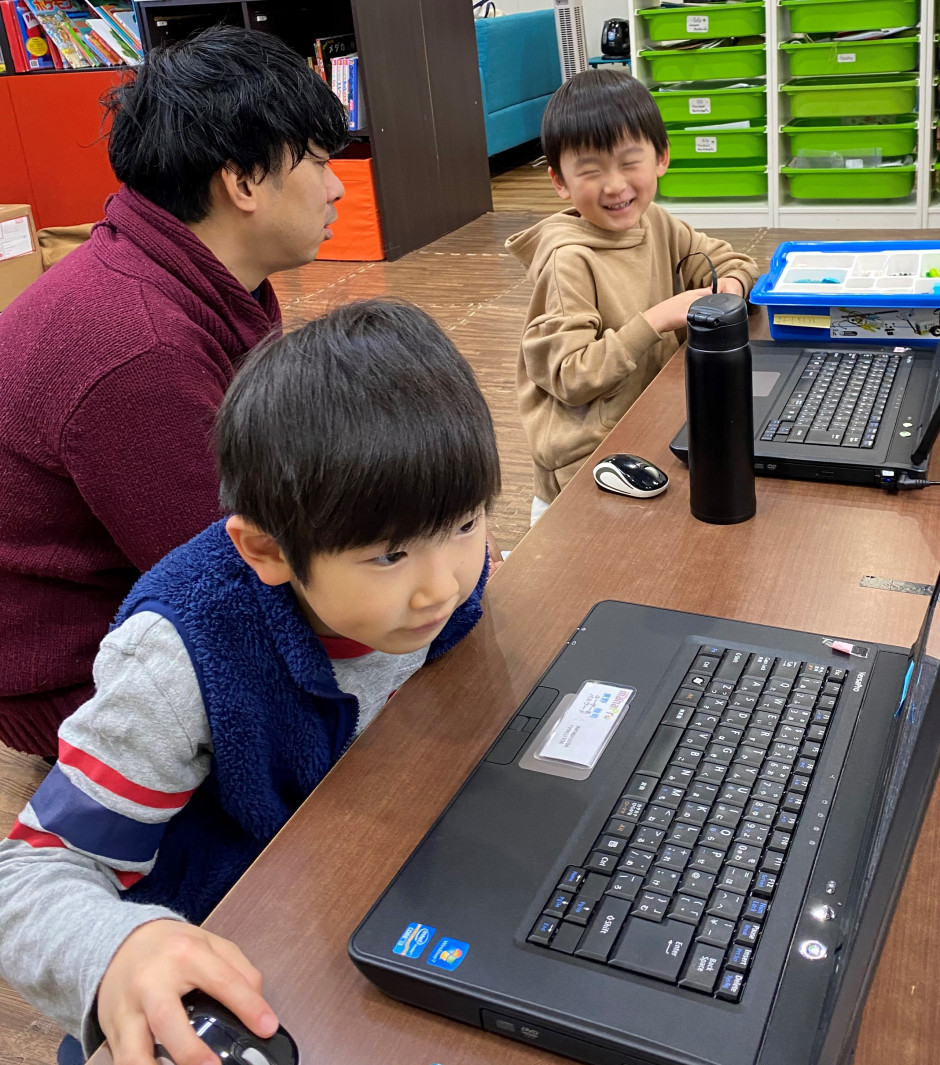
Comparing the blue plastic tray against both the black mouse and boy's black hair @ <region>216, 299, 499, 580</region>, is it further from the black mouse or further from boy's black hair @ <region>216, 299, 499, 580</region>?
the black mouse

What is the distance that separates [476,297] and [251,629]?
316cm

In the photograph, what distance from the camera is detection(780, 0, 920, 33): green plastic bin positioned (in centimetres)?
363

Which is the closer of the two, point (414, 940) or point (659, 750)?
point (414, 940)

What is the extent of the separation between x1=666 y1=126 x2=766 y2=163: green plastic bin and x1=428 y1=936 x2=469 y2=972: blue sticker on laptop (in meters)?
4.00

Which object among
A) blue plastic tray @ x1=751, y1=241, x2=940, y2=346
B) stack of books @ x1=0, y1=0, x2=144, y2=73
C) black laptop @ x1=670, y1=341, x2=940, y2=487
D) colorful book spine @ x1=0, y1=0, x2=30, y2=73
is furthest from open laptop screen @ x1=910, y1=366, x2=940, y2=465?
colorful book spine @ x1=0, y1=0, x2=30, y2=73

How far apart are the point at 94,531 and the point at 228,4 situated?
3807 mm

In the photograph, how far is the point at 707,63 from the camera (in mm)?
4023

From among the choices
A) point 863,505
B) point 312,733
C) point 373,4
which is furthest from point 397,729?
point 373,4

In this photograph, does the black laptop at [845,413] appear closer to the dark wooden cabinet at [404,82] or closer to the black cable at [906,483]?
the black cable at [906,483]

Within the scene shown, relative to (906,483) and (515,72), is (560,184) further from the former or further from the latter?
(515,72)

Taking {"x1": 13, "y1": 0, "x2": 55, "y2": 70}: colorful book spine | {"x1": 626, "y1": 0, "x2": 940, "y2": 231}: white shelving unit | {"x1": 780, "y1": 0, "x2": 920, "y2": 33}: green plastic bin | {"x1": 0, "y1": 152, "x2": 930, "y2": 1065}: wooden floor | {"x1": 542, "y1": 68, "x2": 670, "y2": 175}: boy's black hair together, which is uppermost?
{"x1": 13, "y1": 0, "x2": 55, "y2": 70}: colorful book spine

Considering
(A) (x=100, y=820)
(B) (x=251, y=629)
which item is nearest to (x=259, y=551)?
(B) (x=251, y=629)

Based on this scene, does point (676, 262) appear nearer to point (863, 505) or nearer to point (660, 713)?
point (863, 505)

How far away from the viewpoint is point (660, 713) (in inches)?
28.1
